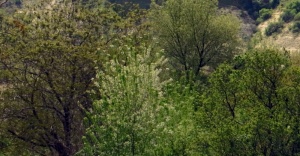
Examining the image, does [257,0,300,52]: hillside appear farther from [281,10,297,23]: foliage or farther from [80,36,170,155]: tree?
[80,36,170,155]: tree

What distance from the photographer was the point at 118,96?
19.3m

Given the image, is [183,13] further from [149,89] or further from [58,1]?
[149,89]

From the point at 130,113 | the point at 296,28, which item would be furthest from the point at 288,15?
the point at 130,113

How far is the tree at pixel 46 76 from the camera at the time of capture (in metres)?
27.8

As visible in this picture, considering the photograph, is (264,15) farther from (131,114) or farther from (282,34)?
(131,114)

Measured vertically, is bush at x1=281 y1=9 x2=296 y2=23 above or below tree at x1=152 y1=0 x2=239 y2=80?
below

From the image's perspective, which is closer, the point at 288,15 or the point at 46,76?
the point at 46,76

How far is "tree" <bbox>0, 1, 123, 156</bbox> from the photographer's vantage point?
27.8 metres

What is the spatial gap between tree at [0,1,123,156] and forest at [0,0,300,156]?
7 centimetres

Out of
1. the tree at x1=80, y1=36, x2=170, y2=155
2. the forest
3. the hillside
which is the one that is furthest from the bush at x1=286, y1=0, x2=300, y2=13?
the tree at x1=80, y1=36, x2=170, y2=155

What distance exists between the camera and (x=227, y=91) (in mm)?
24516

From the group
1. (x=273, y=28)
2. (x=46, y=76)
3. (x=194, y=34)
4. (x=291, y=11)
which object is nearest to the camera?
(x=46, y=76)

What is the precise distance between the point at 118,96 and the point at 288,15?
334 ft

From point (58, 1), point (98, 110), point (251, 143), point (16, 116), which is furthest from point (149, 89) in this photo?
point (58, 1)
